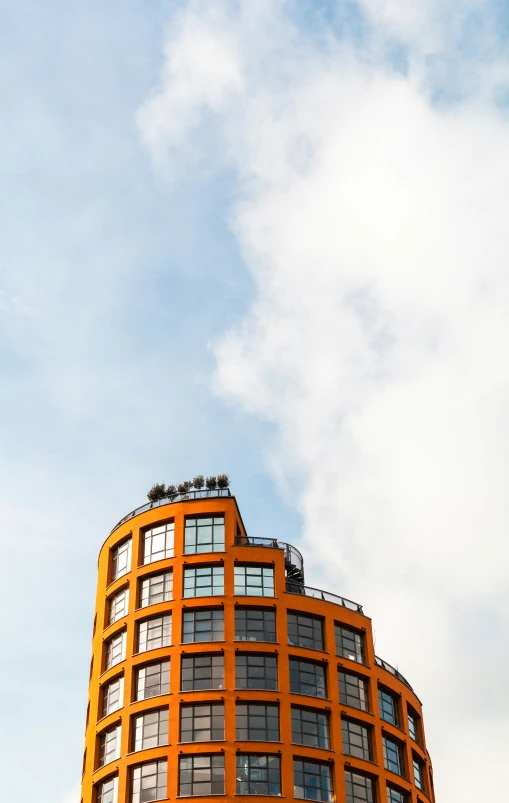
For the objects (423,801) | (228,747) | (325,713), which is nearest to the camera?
(228,747)

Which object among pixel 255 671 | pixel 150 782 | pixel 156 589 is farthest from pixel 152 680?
pixel 255 671

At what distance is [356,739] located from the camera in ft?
243

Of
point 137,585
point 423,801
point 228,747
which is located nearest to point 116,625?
point 137,585

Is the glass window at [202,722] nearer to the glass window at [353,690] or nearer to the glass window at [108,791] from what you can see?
the glass window at [108,791]

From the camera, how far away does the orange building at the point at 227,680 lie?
68.7 metres

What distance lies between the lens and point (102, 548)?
83.3 meters

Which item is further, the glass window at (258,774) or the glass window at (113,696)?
the glass window at (113,696)

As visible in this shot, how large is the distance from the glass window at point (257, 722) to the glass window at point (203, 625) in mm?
5202

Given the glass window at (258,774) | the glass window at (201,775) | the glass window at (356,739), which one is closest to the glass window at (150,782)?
the glass window at (201,775)

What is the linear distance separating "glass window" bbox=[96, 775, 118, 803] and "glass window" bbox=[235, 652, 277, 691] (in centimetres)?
1057

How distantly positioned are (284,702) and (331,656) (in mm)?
6001

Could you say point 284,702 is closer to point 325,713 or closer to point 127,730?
point 325,713

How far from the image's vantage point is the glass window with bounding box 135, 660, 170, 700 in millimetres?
71562

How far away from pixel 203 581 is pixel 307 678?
10.1m
